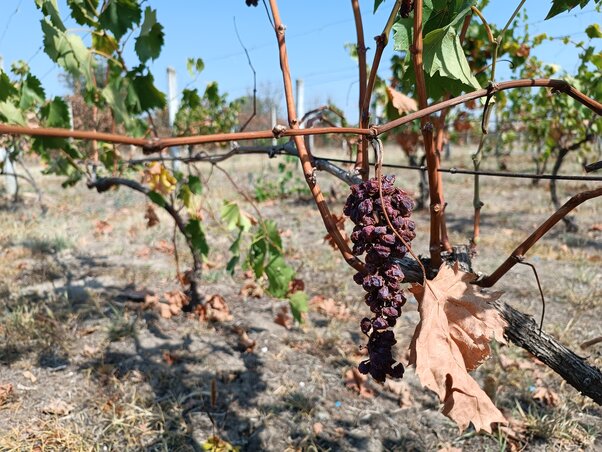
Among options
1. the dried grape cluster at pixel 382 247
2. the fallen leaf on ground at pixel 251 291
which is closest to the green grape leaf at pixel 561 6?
the dried grape cluster at pixel 382 247

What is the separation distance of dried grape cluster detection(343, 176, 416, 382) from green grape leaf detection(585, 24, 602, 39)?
96.5 inches

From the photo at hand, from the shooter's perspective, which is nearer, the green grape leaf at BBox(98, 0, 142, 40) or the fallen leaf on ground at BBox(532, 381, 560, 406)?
the green grape leaf at BBox(98, 0, 142, 40)

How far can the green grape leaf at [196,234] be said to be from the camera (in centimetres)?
261

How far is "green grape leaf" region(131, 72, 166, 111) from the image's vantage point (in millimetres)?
2133

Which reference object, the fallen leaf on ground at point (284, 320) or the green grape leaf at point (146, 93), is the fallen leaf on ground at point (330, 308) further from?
the green grape leaf at point (146, 93)

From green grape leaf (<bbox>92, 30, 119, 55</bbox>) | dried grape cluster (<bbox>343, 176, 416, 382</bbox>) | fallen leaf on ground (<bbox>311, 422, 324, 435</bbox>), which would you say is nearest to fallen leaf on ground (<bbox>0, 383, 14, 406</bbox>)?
fallen leaf on ground (<bbox>311, 422, 324, 435</bbox>)

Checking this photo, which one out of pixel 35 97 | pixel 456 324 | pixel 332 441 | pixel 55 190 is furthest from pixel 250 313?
pixel 55 190

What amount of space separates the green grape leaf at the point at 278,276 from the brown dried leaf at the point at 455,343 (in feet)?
4.29

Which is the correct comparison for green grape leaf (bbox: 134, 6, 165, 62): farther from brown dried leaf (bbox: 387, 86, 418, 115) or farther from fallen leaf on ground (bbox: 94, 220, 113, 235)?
fallen leaf on ground (bbox: 94, 220, 113, 235)

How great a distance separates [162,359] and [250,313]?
0.73 metres

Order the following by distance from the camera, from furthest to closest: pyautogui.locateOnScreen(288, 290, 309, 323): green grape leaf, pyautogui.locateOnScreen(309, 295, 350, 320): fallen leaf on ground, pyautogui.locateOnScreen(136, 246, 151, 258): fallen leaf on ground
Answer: pyautogui.locateOnScreen(136, 246, 151, 258): fallen leaf on ground < pyautogui.locateOnScreen(309, 295, 350, 320): fallen leaf on ground < pyautogui.locateOnScreen(288, 290, 309, 323): green grape leaf

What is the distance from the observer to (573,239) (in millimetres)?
4781

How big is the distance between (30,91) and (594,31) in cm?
287

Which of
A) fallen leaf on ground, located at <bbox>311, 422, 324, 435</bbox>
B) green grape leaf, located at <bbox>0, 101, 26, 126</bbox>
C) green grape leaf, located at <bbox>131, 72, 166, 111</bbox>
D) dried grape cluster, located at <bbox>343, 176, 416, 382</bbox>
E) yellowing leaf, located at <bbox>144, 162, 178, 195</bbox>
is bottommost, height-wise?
fallen leaf on ground, located at <bbox>311, 422, 324, 435</bbox>
